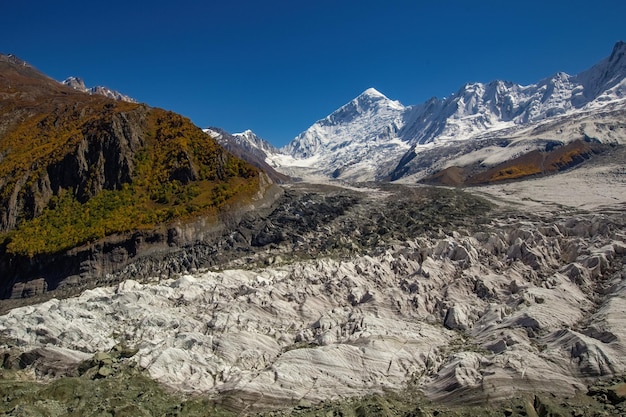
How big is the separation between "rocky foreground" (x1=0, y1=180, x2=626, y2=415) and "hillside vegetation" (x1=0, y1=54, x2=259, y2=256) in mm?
14549

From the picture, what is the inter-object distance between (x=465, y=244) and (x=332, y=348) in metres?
17.1

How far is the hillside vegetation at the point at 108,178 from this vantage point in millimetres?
45156

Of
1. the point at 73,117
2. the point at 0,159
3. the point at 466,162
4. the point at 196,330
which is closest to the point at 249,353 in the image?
the point at 196,330

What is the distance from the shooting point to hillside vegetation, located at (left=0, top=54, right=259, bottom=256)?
45.2 metres

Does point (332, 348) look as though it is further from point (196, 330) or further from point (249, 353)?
point (196, 330)

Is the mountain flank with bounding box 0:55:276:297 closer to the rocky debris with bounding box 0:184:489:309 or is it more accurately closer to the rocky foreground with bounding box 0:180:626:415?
the rocky debris with bounding box 0:184:489:309

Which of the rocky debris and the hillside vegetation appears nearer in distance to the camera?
the rocky debris

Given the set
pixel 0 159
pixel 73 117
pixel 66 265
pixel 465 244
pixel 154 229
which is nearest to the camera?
pixel 465 244

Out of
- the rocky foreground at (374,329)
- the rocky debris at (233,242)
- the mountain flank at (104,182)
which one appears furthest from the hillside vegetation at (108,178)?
the rocky foreground at (374,329)

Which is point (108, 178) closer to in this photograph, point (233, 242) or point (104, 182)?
point (104, 182)

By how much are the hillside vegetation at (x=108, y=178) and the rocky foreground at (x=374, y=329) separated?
14.5m

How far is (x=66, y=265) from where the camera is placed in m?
40.3

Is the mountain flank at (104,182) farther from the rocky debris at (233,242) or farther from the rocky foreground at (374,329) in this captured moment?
the rocky foreground at (374,329)

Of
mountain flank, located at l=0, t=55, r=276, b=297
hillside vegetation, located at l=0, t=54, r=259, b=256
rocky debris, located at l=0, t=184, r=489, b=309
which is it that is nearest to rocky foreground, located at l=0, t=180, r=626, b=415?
rocky debris, located at l=0, t=184, r=489, b=309
